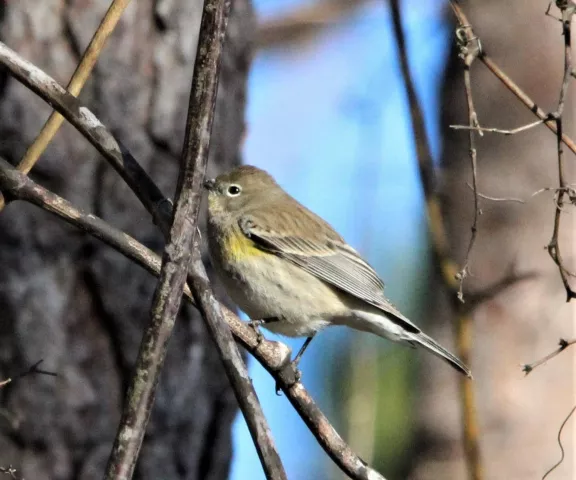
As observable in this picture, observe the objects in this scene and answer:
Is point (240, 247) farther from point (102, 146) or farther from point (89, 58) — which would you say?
point (102, 146)

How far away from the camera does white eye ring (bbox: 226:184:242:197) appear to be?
144 inches

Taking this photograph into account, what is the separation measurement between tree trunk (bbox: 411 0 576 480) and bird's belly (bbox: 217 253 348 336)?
2.39ft

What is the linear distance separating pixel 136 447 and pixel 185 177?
0.46 meters

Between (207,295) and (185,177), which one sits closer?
(185,177)

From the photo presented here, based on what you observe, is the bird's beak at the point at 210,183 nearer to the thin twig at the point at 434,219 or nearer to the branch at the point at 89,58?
the thin twig at the point at 434,219

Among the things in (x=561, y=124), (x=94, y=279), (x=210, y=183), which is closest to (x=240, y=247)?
(x=210, y=183)

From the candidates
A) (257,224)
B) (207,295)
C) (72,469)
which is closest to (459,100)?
→ (257,224)

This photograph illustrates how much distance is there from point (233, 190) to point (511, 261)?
4.43 feet

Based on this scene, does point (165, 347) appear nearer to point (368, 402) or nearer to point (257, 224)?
point (257, 224)

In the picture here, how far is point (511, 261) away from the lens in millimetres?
3951

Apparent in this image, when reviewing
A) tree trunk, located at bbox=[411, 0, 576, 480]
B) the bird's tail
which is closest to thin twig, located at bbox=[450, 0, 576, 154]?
the bird's tail

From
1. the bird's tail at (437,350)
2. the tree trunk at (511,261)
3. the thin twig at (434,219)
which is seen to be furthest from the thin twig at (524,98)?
the tree trunk at (511,261)

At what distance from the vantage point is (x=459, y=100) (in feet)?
14.0

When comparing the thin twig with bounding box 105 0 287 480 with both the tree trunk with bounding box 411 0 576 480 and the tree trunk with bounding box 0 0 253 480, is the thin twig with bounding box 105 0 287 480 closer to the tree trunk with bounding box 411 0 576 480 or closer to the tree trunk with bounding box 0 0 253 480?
the tree trunk with bounding box 0 0 253 480
